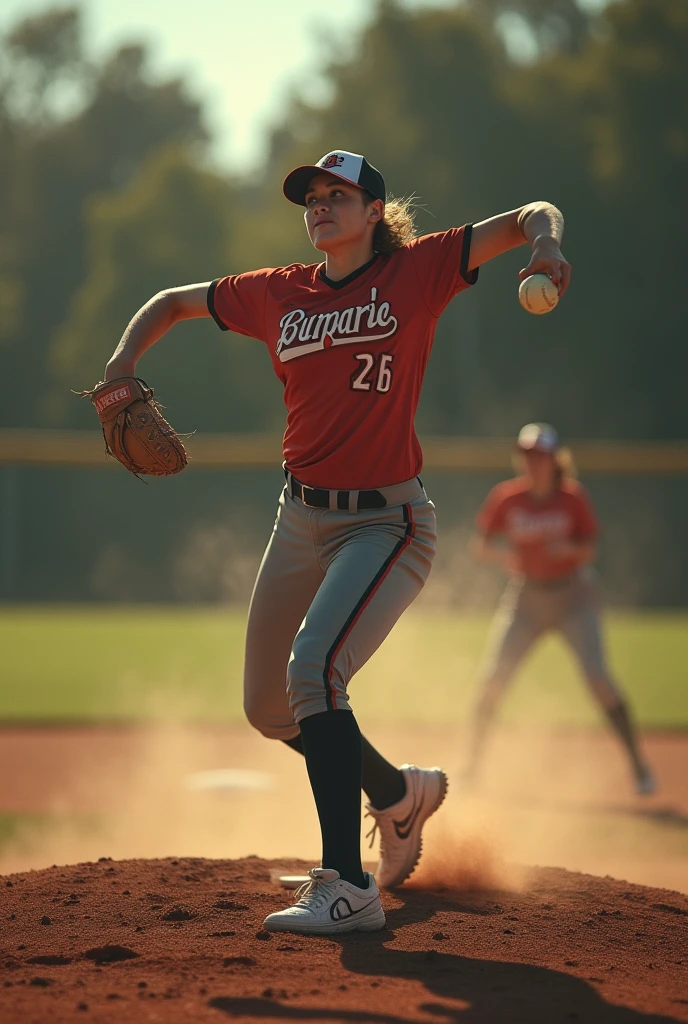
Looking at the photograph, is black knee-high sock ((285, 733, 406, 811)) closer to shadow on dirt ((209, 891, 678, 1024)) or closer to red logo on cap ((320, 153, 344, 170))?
shadow on dirt ((209, 891, 678, 1024))

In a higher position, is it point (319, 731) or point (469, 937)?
point (319, 731)

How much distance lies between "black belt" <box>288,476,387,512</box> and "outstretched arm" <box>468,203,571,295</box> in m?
0.60

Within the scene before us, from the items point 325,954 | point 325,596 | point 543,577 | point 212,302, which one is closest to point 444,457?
point 543,577

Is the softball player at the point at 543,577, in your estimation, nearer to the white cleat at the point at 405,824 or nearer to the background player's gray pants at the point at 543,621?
the background player's gray pants at the point at 543,621

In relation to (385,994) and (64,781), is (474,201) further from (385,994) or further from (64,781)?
(385,994)

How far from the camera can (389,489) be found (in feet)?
10.2

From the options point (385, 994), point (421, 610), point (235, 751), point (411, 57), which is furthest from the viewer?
point (411, 57)

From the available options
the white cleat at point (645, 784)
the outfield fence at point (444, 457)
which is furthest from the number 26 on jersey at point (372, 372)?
the outfield fence at point (444, 457)

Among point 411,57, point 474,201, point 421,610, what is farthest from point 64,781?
point 411,57

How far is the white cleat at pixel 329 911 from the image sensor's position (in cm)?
283

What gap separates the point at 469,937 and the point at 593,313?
25.5 metres

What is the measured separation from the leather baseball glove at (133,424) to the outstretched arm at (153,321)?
44 millimetres

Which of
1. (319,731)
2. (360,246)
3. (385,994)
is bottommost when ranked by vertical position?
(385,994)

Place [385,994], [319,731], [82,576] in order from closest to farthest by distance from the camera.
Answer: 1. [385,994]
2. [319,731]
3. [82,576]
